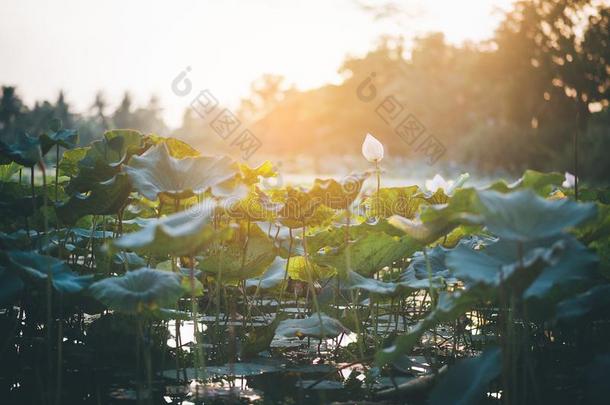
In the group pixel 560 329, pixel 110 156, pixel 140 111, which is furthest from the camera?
pixel 140 111

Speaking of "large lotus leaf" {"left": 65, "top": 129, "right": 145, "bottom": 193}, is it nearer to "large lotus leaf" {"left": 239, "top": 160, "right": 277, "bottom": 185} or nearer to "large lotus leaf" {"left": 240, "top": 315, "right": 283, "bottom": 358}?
"large lotus leaf" {"left": 239, "top": 160, "right": 277, "bottom": 185}

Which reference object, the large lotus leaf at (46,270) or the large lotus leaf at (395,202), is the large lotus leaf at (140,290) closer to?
the large lotus leaf at (46,270)

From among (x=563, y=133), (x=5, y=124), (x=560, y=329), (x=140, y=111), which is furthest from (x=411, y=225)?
(x=140, y=111)

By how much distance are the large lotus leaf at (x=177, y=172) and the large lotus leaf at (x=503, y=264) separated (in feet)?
2.33

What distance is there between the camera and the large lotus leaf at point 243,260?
2.09 m

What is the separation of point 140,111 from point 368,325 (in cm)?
6608

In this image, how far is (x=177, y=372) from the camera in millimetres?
1855

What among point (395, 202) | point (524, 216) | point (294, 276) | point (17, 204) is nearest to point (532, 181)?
point (524, 216)

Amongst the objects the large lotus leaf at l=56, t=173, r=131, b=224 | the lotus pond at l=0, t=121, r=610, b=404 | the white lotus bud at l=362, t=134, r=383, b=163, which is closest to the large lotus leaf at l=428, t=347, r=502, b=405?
the lotus pond at l=0, t=121, r=610, b=404

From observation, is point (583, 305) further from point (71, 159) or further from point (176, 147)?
point (71, 159)

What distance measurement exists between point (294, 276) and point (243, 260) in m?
0.42

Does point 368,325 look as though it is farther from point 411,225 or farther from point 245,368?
point 411,225

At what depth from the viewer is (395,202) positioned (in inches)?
96.3

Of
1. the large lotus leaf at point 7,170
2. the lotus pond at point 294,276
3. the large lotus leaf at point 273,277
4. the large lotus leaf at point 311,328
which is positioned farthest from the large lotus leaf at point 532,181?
the large lotus leaf at point 7,170
